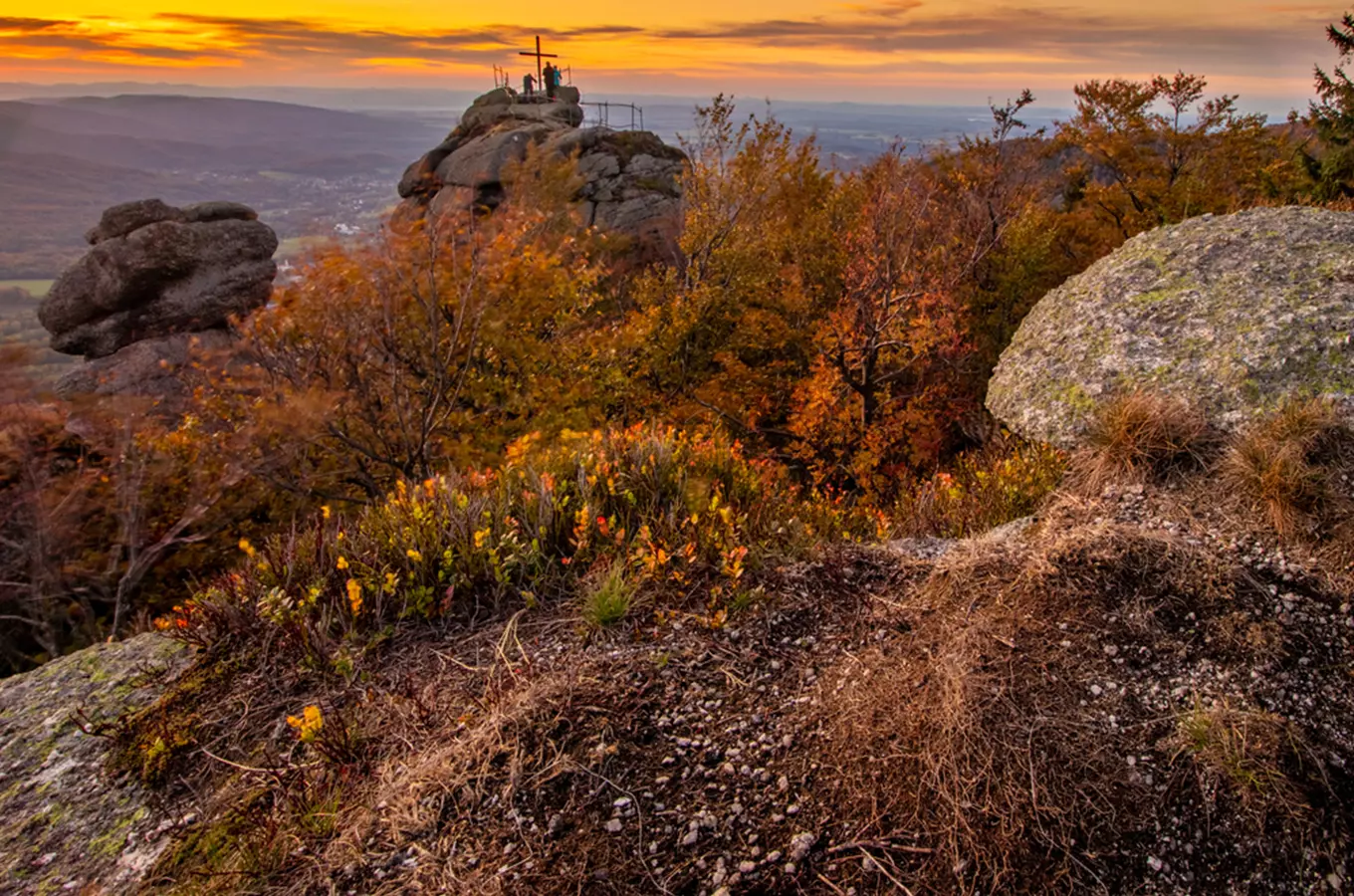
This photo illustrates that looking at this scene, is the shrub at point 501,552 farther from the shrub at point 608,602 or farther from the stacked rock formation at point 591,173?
the stacked rock formation at point 591,173

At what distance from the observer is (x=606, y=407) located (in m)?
20.9

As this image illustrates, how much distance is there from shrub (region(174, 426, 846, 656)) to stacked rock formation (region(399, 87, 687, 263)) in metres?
33.6

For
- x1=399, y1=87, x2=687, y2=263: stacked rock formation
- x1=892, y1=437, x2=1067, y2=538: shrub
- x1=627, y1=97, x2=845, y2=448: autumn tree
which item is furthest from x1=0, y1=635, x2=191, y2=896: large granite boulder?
x1=399, y1=87, x2=687, y2=263: stacked rock formation

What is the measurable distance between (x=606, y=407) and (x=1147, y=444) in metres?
16.3

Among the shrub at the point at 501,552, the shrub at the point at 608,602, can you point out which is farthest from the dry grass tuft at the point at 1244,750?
the shrub at the point at 608,602

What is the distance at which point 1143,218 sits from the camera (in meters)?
25.6

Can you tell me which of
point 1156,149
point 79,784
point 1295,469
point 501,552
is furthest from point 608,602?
point 1156,149

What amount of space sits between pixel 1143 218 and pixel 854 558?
91.3 feet

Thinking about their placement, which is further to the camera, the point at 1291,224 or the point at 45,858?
the point at 1291,224

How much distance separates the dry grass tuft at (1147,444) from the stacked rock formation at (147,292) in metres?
32.1

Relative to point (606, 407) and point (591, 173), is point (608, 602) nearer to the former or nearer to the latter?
point (606, 407)

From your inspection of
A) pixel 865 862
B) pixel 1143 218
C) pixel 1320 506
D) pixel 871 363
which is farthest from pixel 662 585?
pixel 1143 218

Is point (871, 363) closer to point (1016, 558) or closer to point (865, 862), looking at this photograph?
point (1016, 558)

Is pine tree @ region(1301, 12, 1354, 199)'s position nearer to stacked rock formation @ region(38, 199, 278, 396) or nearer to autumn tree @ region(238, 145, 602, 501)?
autumn tree @ region(238, 145, 602, 501)
